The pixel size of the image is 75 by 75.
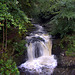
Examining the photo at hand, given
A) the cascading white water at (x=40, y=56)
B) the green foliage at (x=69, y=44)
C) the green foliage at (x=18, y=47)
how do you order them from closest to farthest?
1. the green foliage at (x=18, y=47)
2. the cascading white water at (x=40, y=56)
3. the green foliage at (x=69, y=44)

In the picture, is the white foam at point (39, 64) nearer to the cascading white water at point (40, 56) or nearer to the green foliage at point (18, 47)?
the cascading white water at point (40, 56)

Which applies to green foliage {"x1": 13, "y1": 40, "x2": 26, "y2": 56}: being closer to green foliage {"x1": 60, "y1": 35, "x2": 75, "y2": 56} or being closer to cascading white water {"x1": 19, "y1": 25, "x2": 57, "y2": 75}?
cascading white water {"x1": 19, "y1": 25, "x2": 57, "y2": 75}

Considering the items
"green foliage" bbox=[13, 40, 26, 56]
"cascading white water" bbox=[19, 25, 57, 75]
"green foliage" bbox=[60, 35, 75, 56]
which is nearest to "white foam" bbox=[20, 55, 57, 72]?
"cascading white water" bbox=[19, 25, 57, 75]

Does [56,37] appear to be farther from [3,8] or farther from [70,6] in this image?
[3,8]

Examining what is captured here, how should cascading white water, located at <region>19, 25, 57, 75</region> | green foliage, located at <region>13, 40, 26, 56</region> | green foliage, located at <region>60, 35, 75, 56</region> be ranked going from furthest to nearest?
green foliage, located at <region>60, 35, 75, 56</region>
cascading white water, located at <region>19, 25, 57, 75</region>
green foliage, located at <region>13, 40, 26, 56</region>

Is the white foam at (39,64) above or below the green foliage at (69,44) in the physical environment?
below

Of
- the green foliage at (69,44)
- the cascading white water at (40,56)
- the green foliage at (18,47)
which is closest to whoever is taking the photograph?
the green foliage at (18,47)

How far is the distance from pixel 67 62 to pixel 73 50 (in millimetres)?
1162

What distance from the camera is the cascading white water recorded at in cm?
578

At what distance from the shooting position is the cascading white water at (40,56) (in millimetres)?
5777

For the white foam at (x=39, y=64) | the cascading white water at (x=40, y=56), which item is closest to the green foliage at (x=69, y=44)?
the cascading white water at (x=40, y=56)

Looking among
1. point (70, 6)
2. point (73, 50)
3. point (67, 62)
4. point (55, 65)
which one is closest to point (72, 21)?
point (70, 6)

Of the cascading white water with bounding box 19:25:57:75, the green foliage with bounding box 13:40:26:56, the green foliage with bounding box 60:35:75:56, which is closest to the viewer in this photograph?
the green foliage with bounding box 13:40:26:56

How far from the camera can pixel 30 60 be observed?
6816 millimetres
